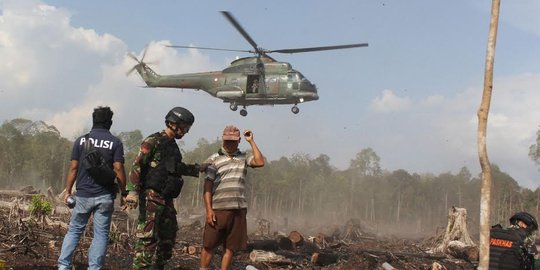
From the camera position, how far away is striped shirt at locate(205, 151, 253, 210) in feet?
18.4

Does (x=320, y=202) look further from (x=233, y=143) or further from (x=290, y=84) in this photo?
(x=233, y=143)

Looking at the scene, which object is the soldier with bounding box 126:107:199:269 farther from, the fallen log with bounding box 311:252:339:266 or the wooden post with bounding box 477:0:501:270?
the fallen log with bounding box 311:252:339:266

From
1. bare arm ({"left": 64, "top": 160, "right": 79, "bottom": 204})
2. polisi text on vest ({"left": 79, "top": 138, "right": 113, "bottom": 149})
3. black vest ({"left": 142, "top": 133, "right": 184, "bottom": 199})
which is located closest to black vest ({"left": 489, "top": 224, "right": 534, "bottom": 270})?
black vest ({"left": 142, "top": 133, "right": 184, "bottom": 199})

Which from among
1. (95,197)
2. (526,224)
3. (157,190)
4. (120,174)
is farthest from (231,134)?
(526,224)

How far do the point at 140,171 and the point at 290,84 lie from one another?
14.6 m

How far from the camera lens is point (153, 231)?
16.6 feet

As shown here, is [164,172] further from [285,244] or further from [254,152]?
[285,244]

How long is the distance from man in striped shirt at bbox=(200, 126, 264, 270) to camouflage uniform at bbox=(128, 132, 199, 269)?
46cm

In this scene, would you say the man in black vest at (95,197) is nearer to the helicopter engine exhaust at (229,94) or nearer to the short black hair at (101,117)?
the short black hair at (101,117)

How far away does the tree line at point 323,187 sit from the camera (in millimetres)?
59562

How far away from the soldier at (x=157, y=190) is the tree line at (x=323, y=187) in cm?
5117

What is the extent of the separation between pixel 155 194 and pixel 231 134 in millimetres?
1092

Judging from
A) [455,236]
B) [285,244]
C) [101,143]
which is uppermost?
[101,143]

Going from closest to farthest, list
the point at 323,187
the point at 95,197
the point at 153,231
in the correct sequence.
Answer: the point at 153,231
the point at 95,197
the point at 323,187
